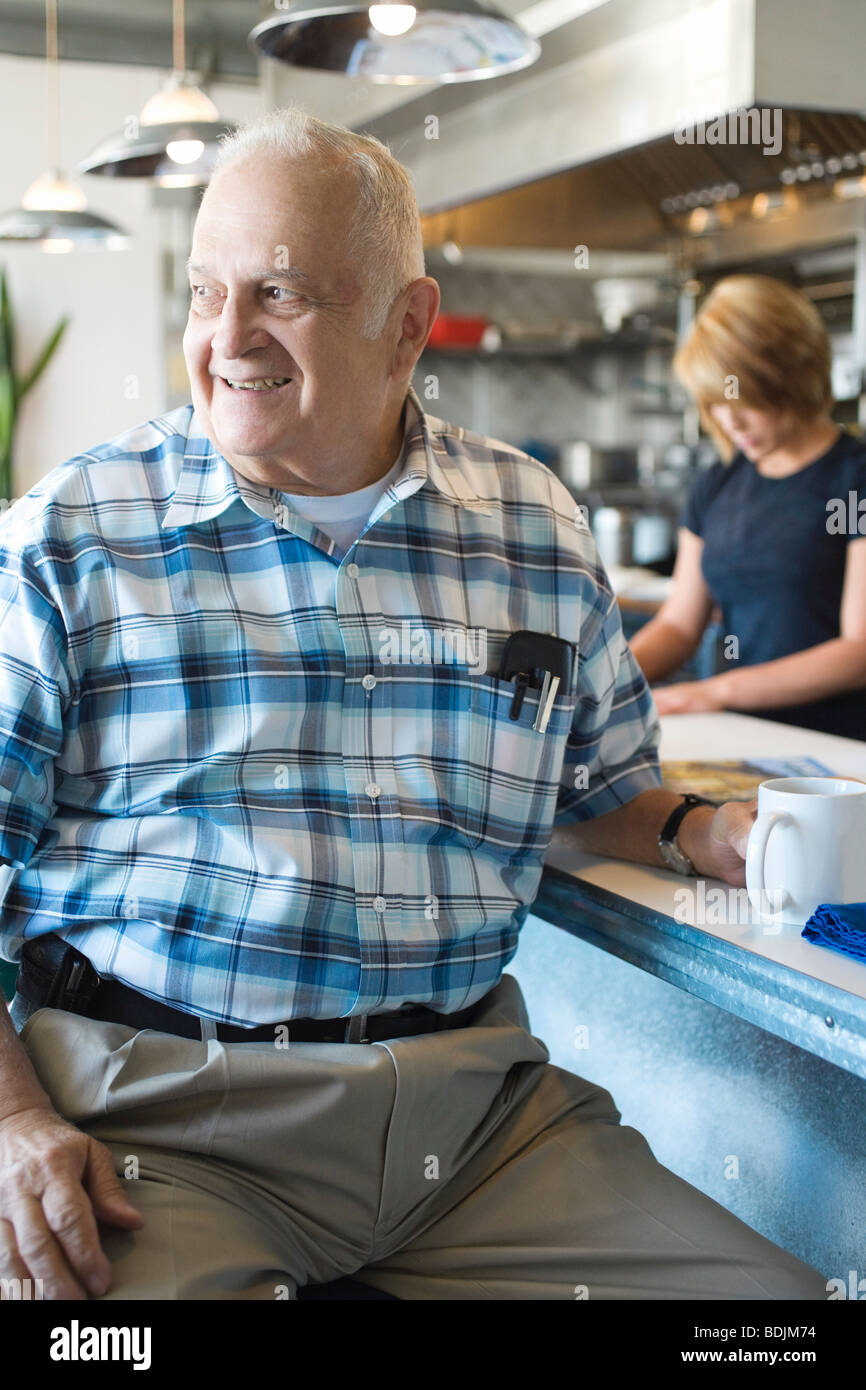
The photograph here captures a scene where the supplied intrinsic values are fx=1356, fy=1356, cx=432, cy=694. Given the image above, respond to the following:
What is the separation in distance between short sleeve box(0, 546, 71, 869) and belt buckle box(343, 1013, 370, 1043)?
33cm

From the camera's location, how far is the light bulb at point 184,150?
2838mm

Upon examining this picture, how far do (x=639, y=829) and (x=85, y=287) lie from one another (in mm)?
5698

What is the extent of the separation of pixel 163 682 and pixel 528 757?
381 mm

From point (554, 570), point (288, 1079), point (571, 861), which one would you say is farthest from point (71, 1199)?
point (554, 570)

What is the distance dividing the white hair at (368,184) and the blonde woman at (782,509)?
135 cm

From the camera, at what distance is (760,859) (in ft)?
3.99

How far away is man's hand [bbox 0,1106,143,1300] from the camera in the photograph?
3.34 ft

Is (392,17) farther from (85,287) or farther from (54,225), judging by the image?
(85,287)

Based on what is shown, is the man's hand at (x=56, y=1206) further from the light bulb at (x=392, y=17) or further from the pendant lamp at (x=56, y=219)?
the pendant lamp at (x=56, y=219)

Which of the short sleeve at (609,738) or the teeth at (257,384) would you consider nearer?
the teeth at (257,384)

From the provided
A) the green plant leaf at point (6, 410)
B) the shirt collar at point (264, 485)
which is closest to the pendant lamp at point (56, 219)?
the green plant leaf at point (6, 410)

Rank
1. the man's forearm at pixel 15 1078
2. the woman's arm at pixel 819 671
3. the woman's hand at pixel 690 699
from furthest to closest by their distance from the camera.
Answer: the woman's arm at pixel 819 671 → the woman's hand at pixel 690 699 → the man's forearm at pixel 15 1078

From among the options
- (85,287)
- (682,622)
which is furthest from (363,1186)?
(85,287)

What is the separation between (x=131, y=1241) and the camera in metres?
1.08
